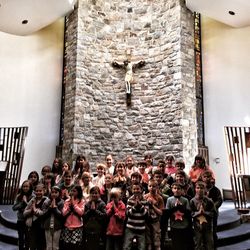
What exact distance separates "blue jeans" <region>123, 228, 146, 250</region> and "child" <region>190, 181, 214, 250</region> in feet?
1.97

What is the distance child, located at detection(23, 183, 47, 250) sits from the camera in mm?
3281

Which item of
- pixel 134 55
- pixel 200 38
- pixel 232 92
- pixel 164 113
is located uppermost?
pixel 200 38

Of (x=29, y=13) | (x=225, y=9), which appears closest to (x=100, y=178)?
(x=29, y=13)

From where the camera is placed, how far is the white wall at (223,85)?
773 cm

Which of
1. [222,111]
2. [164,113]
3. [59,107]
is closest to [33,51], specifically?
[59,107]

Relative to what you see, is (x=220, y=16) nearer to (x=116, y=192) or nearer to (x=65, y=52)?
(x=65, y=52)

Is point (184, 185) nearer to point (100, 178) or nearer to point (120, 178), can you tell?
point (120, 178)

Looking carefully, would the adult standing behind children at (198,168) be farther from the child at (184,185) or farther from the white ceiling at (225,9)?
the white ceiling at (225,9)

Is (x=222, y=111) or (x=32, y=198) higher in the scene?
(x=222, y=111)

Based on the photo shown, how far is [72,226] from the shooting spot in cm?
326

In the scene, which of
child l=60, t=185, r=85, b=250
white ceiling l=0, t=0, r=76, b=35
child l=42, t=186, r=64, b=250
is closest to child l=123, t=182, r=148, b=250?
child l=60, t=185, r=85, b=250

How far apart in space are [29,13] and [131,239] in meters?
6.31

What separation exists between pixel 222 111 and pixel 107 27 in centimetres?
394

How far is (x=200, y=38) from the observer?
28.6 ft
